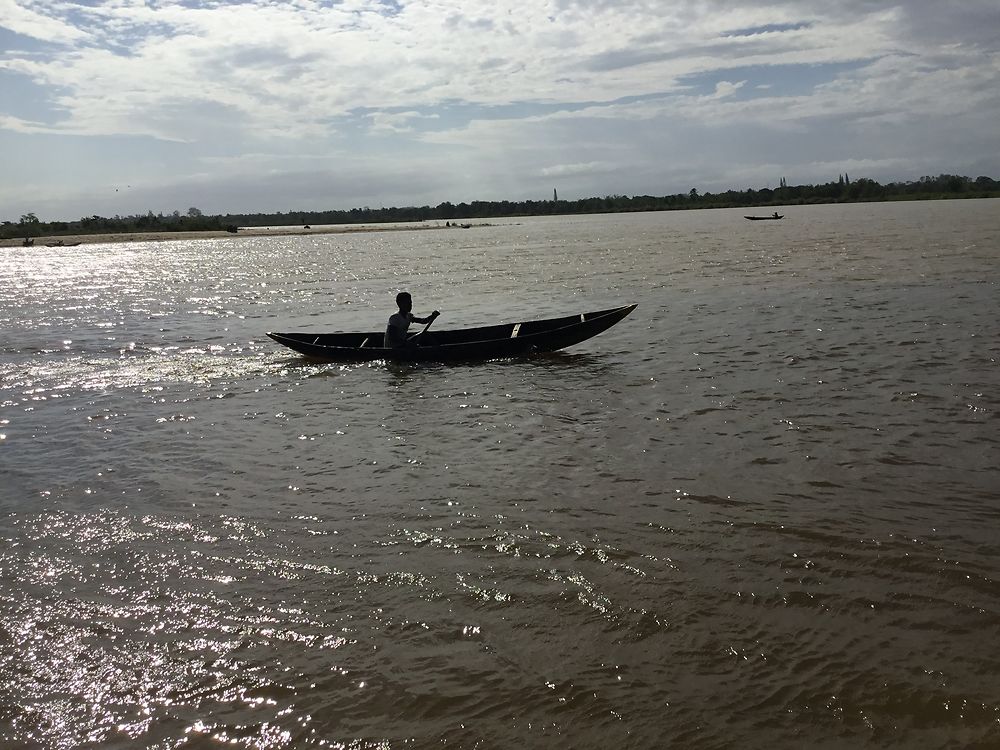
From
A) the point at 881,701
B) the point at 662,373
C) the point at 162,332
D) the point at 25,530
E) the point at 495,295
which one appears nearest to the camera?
the point at 881,701

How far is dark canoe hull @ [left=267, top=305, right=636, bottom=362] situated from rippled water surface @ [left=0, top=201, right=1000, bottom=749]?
40 cm

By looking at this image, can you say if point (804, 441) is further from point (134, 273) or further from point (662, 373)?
point (134, 273)

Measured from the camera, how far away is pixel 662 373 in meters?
13.3

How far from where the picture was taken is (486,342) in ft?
49.3

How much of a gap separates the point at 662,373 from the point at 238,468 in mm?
7188

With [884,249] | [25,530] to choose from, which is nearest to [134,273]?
[884,249]

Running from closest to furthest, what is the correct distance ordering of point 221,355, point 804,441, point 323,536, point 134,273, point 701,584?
1. point 701,584
2. point 323,536
3. point 804,441
4. point 221,355
5. point 134,273

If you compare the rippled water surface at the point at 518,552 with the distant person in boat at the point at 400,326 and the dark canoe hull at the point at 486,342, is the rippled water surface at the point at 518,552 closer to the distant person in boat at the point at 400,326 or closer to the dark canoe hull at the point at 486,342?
the dark canoe hull at the point at 486,342

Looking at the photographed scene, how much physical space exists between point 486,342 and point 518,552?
29.1ft

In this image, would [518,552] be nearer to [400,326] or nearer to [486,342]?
[486,342]

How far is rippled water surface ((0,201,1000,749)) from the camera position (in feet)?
14.4

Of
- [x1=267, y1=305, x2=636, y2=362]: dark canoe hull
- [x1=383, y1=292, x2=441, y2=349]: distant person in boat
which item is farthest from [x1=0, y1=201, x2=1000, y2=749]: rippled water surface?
[x1=383, y1=292, x2=441, y2=349]: distant person in boat

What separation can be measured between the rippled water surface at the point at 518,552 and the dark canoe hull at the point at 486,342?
40 cm

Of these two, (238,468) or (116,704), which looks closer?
(116,704)
